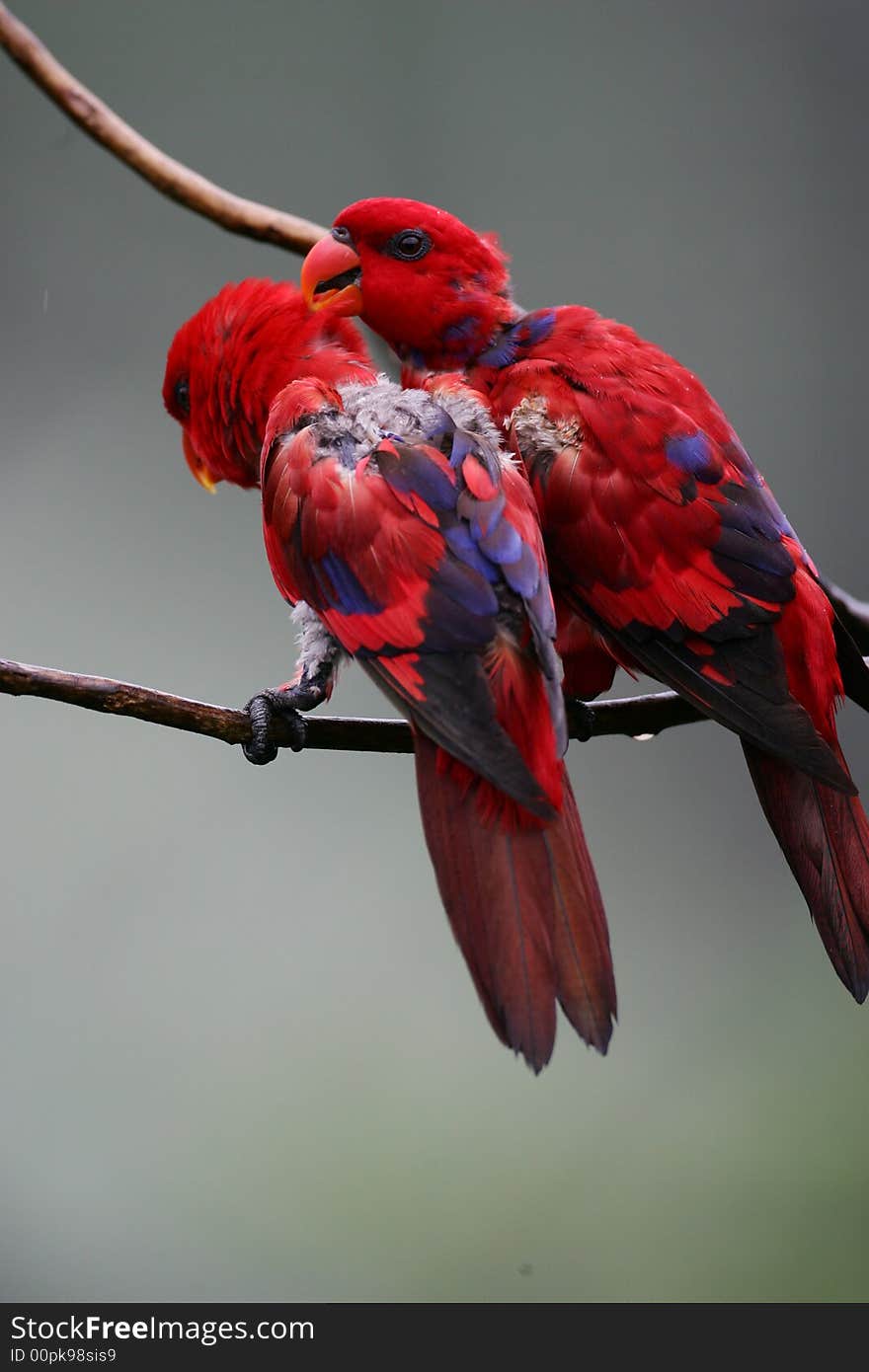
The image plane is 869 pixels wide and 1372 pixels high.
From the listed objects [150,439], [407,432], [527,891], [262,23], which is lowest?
[527,891]

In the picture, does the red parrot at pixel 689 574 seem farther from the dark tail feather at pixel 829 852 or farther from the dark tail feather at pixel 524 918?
the dark tail feather at pixel 524 918

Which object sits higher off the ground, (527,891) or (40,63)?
(40,63)

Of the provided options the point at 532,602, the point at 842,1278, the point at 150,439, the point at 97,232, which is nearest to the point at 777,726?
the point at 532,602

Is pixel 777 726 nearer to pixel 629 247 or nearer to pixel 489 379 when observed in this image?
pixel 489 379

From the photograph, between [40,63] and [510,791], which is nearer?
[510,791]

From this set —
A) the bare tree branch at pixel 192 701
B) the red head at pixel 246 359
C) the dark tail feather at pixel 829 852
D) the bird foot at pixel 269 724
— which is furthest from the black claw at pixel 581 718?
the red head at pixel 246 359

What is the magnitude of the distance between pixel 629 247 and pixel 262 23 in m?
0.85

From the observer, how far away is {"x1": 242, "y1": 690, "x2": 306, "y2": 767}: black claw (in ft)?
4.36

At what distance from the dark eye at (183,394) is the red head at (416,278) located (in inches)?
9.2

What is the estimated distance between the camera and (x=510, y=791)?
1.10m

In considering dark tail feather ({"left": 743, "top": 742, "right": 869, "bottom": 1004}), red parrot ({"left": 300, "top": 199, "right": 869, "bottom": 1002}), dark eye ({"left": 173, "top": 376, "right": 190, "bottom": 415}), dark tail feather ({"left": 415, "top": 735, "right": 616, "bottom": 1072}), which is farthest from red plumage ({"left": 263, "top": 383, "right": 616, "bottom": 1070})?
dark eye ({"left": 173, "top": 376, "right": 190, "bottom": 415})

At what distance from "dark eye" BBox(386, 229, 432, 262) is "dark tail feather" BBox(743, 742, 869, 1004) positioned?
698 millimetres

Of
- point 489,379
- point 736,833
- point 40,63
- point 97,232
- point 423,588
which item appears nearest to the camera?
point 423,588

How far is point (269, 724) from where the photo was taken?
4.40 ft
